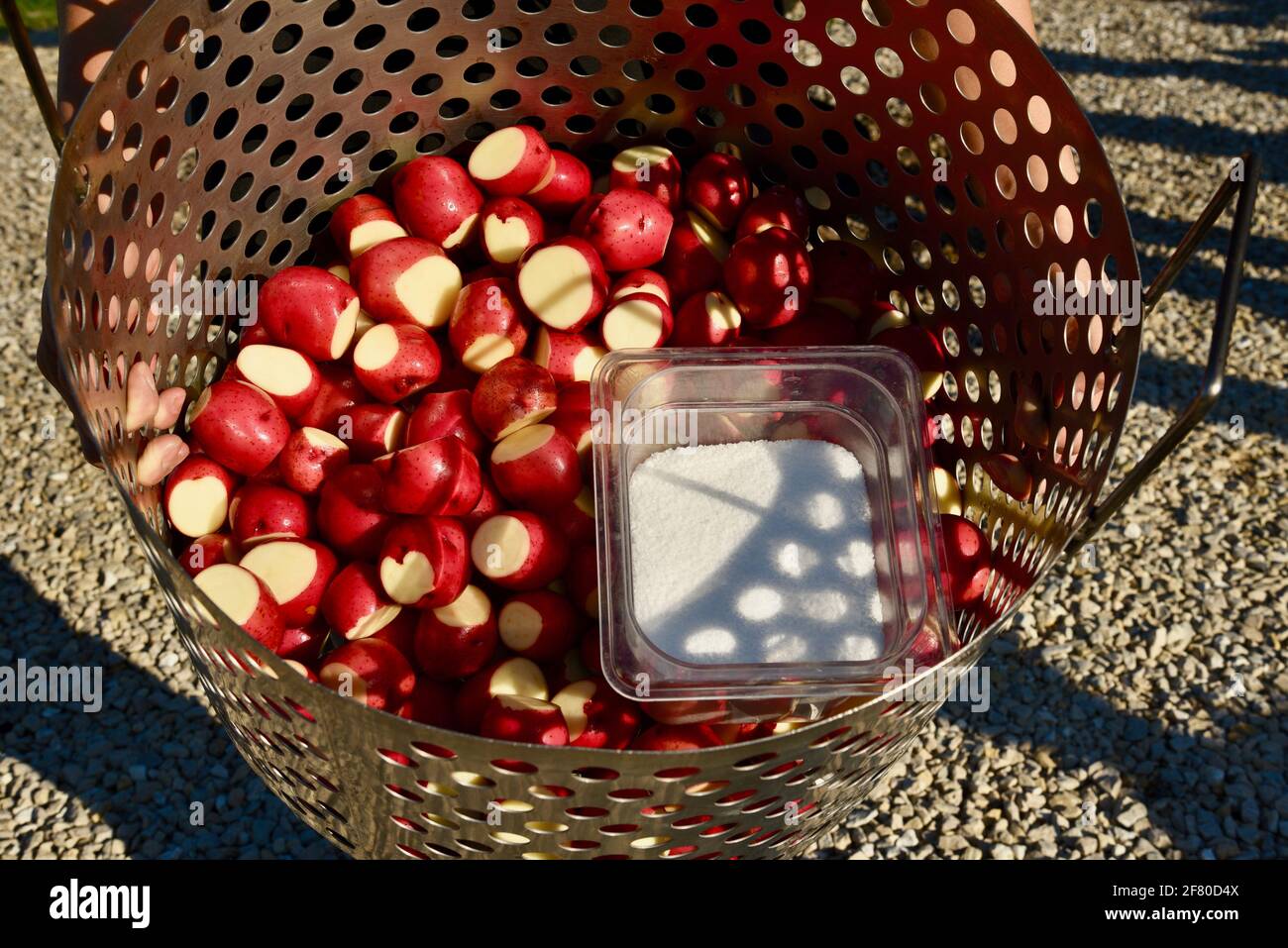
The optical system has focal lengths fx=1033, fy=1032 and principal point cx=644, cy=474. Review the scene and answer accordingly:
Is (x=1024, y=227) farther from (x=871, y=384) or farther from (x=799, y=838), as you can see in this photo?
(x=799, y=838)

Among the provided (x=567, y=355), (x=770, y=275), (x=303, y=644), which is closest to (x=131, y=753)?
(x=303, y=644)

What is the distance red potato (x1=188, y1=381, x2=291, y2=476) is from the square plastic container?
0.55 meters

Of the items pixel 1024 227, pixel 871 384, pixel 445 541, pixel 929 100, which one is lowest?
pixel 445 541

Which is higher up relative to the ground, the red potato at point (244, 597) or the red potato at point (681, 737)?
the red potato at point (244, 597)

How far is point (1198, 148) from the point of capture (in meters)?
3.97

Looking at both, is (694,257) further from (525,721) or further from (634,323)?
(525,721)

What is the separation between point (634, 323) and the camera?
184 centimetres

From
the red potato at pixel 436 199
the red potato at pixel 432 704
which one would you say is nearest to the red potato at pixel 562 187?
the red potato at pixel 436 199

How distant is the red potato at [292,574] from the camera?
1616 mm

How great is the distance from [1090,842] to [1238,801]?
35cm

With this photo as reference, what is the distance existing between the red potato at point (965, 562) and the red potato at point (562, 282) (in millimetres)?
713

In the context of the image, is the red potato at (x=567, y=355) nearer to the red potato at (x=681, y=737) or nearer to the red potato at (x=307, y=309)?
the red potato at (x=307, y=309)

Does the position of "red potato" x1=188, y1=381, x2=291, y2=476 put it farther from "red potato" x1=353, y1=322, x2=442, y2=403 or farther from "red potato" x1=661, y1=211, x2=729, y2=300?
"red potato" x1=661, y1=211, x2=729, y2=300
